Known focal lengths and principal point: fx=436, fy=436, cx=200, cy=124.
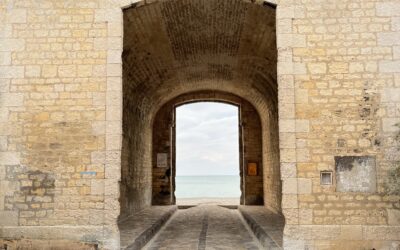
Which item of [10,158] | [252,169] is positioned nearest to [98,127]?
[10,158]

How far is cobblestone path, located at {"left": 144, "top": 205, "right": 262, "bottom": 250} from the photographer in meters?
8.42

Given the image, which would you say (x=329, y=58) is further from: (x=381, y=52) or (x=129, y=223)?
(x=129, y=223)

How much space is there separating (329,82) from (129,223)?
5721 mm

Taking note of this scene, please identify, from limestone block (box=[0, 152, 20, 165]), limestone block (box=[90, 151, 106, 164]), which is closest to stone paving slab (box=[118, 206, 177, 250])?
limestone block (box=[90, 151, 106, 164])

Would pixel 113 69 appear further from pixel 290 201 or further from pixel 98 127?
pixel 290 201

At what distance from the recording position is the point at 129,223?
1020cm

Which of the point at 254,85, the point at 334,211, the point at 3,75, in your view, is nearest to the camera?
the point at 334,211

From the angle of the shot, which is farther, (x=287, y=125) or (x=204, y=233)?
(x=204, y=233)

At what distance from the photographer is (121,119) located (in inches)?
282

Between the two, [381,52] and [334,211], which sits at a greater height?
[381,52]

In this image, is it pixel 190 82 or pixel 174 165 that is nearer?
pixel 190 82

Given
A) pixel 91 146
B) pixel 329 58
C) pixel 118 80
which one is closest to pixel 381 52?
pixel 329 58

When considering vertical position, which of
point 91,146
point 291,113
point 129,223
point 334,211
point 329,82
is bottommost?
point 129,223

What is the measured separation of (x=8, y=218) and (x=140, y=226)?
131 inches
